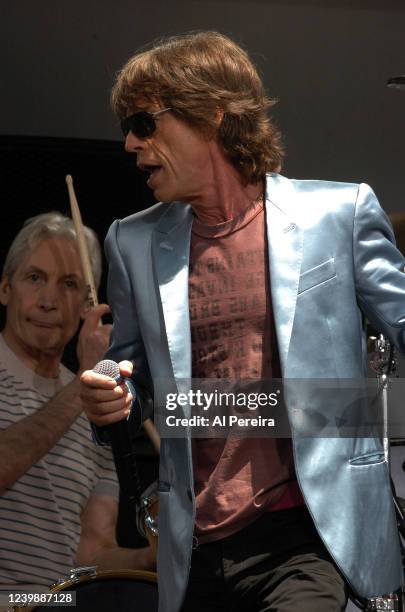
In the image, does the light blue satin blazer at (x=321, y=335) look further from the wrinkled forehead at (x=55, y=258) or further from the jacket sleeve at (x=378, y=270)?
the wrinkled forehead at (x=55, y=258)

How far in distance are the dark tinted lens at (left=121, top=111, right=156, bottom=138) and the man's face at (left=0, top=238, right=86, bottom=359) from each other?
1.38m

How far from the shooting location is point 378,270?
2.12 meters

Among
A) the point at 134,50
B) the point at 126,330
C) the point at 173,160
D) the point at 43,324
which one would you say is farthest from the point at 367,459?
the point at 134,50

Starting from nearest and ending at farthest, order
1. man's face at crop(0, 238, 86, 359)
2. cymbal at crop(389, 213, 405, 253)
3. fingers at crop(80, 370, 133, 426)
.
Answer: fingers at crop(80, 370, 133, 426) < cymbal at crop(389, 213, 405, 253) < man's face at crop(0, 238, 86, 359)

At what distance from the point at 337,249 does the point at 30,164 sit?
68.3 inches

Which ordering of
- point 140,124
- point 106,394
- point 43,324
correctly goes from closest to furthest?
point 106,394 → point 140,124 → point 43,324

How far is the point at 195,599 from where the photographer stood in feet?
7.13

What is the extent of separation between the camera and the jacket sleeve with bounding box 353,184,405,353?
2.09 meters

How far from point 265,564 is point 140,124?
0.93 metres

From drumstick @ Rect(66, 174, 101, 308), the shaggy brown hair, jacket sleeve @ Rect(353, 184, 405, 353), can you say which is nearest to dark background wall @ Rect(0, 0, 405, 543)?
drumstick @ Rect(66, 174, 101, 308)

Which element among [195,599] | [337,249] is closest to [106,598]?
[195,599]

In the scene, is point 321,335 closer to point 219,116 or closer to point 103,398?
point 103,398

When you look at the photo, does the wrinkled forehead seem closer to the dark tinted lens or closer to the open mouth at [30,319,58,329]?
the open mouth at [30,319,58,329]

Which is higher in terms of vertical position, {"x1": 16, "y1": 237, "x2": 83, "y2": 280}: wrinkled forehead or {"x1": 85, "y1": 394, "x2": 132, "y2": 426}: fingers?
{"x1": 16, "y1": 237, "x2": 83, "y2": 280}: wrinkled forehead
